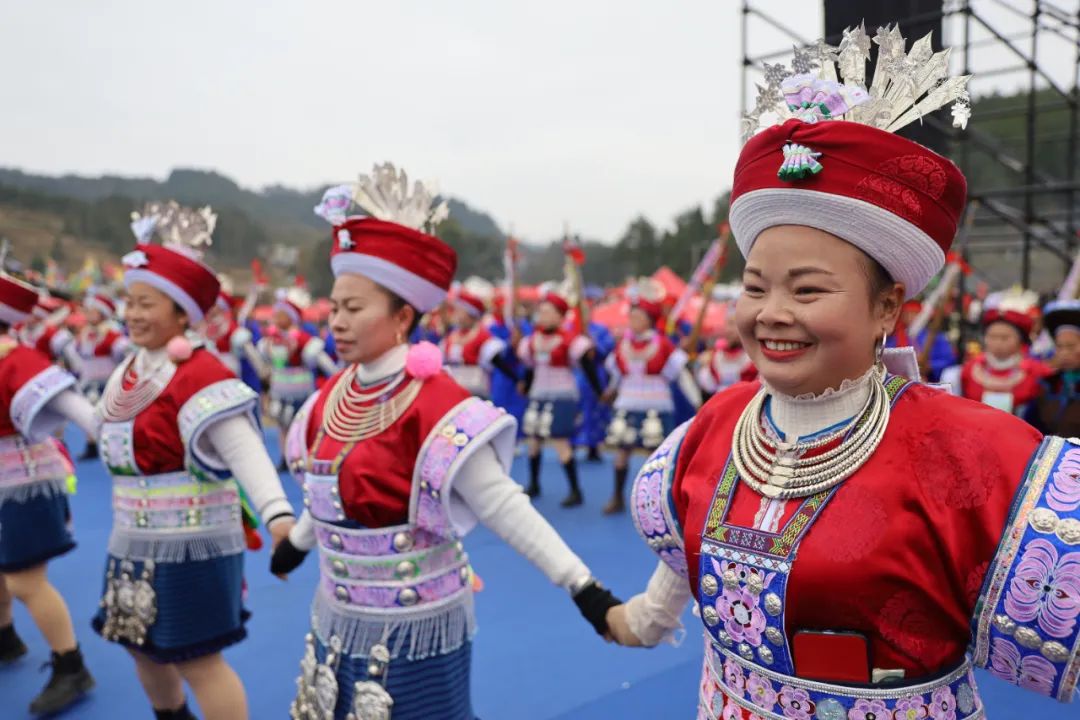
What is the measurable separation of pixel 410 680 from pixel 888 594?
144 centimetres

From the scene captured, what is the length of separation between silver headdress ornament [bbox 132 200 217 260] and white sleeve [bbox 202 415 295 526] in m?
0.76

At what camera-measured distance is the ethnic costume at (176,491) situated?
2836mm

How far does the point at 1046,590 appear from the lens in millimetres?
1149

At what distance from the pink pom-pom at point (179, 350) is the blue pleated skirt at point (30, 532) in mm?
1357

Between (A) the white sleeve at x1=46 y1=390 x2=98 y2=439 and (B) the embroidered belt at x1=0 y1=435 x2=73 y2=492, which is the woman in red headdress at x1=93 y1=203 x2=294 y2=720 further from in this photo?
(B) the embroidered belt at x1=0 y1=435 x2=73 y2=492

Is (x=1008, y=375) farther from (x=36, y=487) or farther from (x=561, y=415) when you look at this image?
(x=36, y=487)

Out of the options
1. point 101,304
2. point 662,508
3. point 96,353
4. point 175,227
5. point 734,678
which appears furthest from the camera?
point 101,304

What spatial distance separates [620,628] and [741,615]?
1.86 feet

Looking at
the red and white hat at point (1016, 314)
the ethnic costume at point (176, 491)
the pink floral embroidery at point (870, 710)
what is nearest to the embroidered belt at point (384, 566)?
the ethnic costume at point (176, 491)

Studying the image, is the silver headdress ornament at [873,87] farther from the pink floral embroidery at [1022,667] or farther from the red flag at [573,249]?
the red flag at [573,249]

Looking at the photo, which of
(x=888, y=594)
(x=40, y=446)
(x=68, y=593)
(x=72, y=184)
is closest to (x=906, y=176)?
(x=888, y=594)

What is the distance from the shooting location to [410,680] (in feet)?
7.35

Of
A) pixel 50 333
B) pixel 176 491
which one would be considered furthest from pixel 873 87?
pixel 50 333

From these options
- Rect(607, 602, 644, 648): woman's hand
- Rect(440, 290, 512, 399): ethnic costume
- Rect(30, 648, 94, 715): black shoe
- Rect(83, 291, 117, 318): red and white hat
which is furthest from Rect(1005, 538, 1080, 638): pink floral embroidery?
Rect(83, 291, 117, 318): red and white hat
